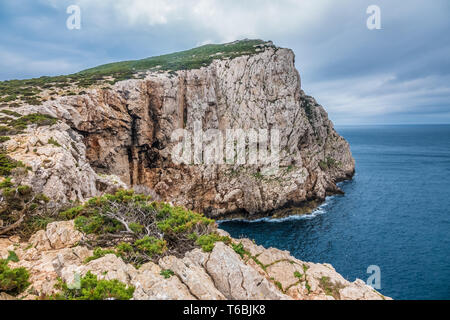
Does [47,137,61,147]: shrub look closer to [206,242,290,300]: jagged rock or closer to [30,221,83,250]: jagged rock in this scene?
[30,221,83,250]: jagged rock

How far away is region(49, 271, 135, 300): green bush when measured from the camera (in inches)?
297

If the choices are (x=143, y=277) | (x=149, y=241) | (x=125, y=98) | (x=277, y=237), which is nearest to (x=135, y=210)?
(x=149, y=241)

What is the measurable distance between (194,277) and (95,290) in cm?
363

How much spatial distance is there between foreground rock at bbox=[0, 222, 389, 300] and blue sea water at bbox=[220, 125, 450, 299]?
21.5 m

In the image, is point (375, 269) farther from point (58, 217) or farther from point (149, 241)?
point (58, 217)

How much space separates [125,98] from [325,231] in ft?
145

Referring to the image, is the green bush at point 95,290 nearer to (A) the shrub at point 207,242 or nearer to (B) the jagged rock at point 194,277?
(B) the jagged rock at point 194,277

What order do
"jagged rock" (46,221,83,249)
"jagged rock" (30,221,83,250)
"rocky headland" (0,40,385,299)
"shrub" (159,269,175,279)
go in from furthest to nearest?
"jagged rock" (46,221,83,249)
"jagged rock" (30,221,83,250)
"rocky headland" (0,40,385,299)
"shrub" (159,269,175,279)

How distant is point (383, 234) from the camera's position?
38.6 metres

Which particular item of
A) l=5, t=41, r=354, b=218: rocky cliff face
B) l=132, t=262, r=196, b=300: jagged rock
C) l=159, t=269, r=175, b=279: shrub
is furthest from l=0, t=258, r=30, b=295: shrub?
l=5, t=41, r=354, b=218: rocky cliff face

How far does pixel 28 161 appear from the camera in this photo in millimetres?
17156

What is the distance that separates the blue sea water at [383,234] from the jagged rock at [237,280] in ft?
84.2

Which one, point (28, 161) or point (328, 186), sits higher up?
point (28, 161)
